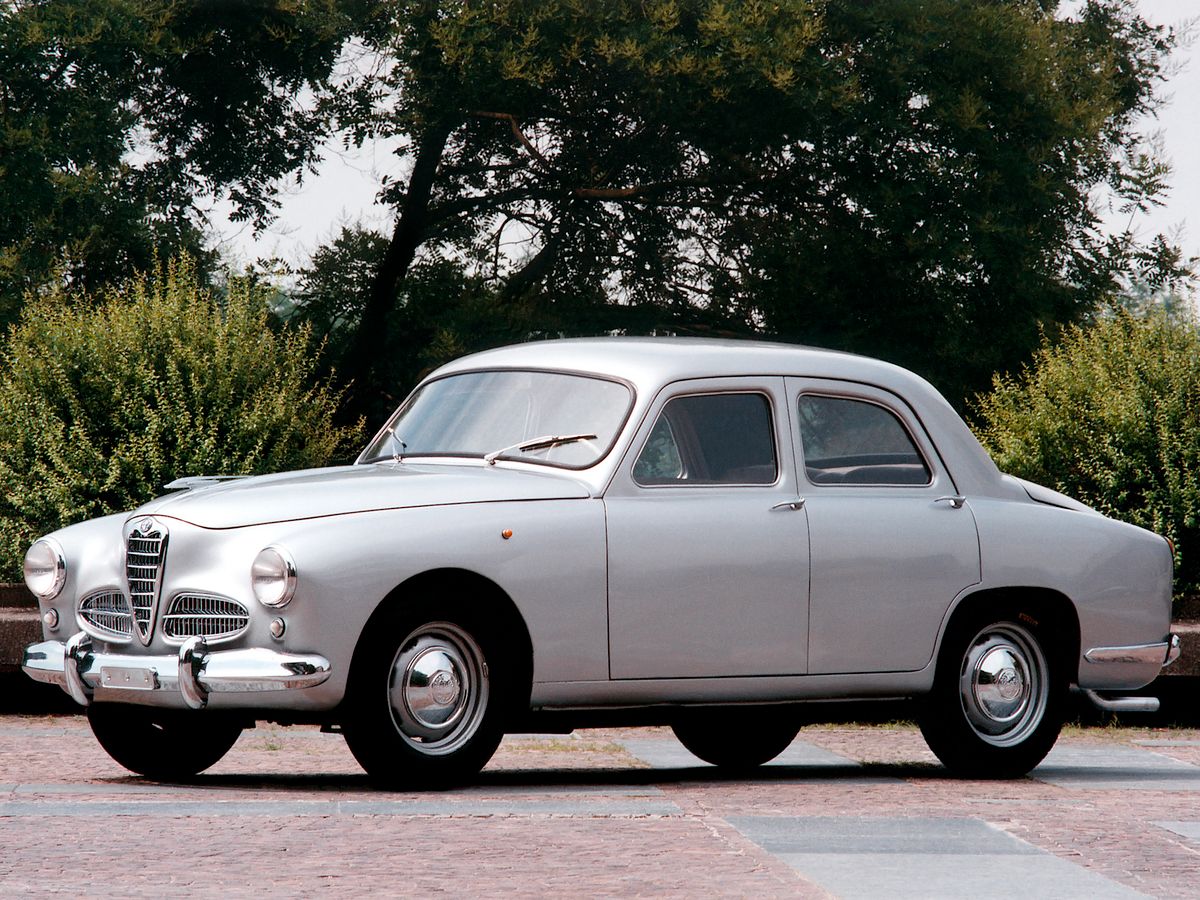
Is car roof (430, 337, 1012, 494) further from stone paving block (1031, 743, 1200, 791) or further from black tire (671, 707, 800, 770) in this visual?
black tire (671, 707, 800, 770)

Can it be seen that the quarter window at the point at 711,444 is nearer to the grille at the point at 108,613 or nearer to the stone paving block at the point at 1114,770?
the stone paving block at the point at 1114,770

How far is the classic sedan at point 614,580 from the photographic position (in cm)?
716

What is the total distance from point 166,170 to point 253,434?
12.0m

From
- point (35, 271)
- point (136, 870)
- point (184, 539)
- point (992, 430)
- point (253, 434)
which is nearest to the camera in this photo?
point (136, 870)

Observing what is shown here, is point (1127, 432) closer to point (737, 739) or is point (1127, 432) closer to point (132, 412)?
point (737, 739)

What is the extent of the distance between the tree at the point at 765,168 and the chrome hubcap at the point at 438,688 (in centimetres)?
1522

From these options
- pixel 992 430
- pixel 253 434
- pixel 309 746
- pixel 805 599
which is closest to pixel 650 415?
pixel 805 599

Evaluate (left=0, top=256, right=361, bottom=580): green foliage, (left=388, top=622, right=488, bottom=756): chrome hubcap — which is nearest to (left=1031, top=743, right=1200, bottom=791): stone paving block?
(left=388, top=622, right=488, bottom=756): chrome hubcap

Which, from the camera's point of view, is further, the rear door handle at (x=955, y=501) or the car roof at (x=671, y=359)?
the rear door handle at (x=955, y=501)

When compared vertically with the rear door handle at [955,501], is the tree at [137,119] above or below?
above

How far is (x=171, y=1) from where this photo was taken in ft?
74.4

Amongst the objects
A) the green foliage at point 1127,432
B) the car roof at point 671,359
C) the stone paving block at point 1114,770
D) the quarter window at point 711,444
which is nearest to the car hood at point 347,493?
the quarter window at point 711,444

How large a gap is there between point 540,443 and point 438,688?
1213 millimetres

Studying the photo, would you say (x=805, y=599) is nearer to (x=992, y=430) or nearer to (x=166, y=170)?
(x=992, y=430)
